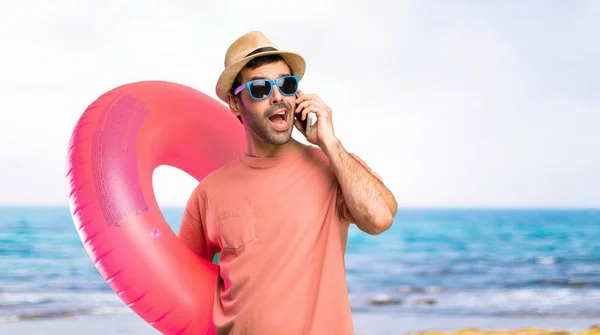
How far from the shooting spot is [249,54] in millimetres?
2326

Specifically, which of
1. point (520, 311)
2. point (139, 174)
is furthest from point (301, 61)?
point (520, 311)

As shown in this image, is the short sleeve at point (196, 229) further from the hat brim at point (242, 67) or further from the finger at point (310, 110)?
the finger at point (310, 110)

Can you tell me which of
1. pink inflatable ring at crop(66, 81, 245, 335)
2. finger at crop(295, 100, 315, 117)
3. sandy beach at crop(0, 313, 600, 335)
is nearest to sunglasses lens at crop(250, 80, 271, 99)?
finger at crop(295, 100, 315, 117)

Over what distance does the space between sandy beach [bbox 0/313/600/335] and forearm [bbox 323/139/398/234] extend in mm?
5198

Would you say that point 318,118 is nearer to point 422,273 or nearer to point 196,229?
point 196,229

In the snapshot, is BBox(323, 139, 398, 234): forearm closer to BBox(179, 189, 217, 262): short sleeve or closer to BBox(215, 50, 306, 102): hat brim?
BBox(215, 50, 306, 102): hat brim

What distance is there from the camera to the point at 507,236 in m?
23.0

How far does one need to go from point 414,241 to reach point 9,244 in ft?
33.8

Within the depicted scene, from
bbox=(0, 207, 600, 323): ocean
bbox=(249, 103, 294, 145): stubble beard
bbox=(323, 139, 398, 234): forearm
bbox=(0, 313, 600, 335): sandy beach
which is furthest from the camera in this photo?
bbox=(0, 207, 600, 323): ocean

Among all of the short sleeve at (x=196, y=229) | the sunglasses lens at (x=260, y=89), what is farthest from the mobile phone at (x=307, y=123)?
the short sleeve at (x=196, y=229)

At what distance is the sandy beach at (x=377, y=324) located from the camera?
7512 millimetres

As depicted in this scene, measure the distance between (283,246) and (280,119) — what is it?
38 centimetres

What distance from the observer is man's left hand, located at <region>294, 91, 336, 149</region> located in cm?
220

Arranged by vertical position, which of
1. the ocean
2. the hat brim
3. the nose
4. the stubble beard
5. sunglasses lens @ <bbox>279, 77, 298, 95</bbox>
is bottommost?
the ocean
